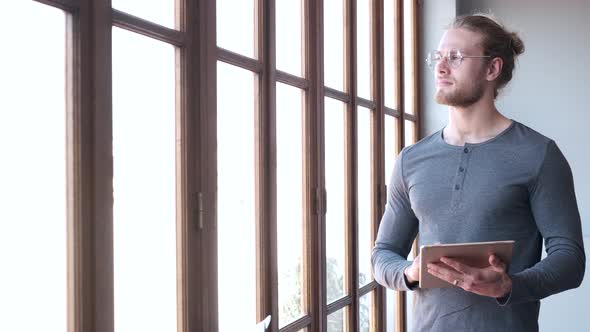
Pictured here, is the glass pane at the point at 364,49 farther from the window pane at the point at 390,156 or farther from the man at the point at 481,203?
the man at the point at 481,203

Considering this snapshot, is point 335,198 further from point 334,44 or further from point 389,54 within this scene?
point 389,54

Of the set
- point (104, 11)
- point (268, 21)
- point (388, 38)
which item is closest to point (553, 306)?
point (388, 38)

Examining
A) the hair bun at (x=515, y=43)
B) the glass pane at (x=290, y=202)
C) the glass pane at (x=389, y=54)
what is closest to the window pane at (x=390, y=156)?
the glass pane at (x=389, y=54)

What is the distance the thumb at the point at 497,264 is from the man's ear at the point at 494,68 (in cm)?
52

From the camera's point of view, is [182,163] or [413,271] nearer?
[413,271]

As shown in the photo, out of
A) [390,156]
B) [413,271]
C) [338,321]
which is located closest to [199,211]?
[413,271]

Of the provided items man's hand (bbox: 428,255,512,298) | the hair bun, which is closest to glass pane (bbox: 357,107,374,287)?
the hair bun

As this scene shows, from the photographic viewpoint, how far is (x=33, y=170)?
186 cm

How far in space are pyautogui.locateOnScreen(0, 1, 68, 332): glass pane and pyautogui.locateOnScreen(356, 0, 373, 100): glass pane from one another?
3.00m

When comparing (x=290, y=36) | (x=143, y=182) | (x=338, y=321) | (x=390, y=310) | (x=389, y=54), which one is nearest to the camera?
(x=143, y=182)

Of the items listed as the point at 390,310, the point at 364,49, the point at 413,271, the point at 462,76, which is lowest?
the point at 390,310

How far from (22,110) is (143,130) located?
1.86 feet

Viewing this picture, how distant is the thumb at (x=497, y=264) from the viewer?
1.66m

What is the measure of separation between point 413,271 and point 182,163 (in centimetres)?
101
